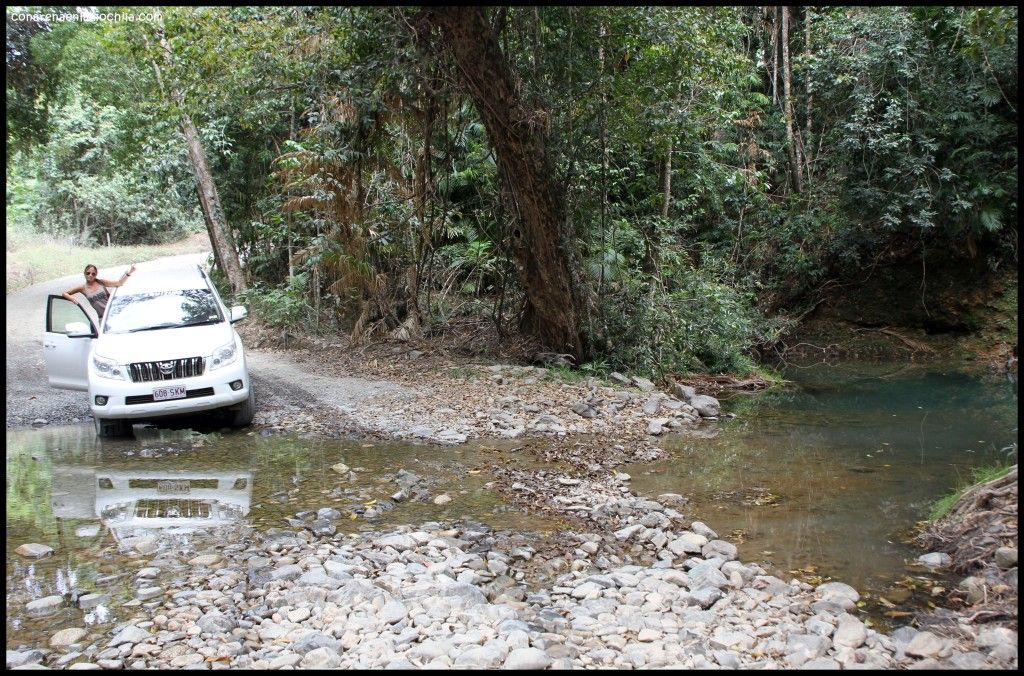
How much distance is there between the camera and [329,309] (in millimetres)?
16156

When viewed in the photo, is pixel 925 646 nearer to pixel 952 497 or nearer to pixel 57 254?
pixel 952 497

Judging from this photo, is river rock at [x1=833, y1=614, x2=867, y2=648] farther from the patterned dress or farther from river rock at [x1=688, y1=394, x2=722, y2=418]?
the patterned dress

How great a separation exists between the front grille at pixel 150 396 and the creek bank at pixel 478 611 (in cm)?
307

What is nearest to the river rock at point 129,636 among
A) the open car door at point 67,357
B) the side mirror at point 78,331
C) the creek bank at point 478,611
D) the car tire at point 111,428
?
the creek bank at point 478,611

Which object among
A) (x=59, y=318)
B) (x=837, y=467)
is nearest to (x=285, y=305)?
(x=59, y=318)

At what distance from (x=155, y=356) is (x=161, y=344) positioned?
0.21 meters

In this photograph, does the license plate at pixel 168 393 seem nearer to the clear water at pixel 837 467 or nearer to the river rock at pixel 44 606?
the river rock at pixel 44 606

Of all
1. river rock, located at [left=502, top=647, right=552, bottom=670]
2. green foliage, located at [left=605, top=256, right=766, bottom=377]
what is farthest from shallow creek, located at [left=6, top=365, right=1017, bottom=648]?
green foliage, located at [left=605, top=256, right=766, bottom=377]

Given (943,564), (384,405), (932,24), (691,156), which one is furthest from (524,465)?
(932,24)

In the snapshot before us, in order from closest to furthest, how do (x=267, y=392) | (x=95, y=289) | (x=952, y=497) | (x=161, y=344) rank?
(x=952, y=497)
(x=161, y=344)
(x=95, y=289)
(x=267, y=392)

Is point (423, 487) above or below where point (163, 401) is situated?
below

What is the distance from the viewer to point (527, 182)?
10.9 m

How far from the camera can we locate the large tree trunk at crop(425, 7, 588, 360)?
941 cm

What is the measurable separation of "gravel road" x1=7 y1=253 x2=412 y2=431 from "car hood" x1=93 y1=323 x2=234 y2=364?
1354mm
